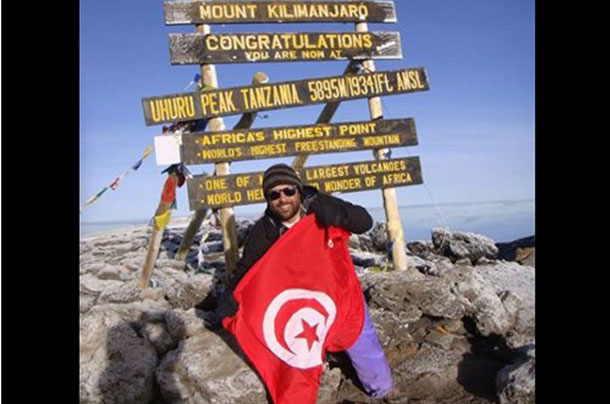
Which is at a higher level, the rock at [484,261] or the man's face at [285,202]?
the man's face at [285,202]

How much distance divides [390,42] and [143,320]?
419 centimetres

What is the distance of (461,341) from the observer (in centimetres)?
504

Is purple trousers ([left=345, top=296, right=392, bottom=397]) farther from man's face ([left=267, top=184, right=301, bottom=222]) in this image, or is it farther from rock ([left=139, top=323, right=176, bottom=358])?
rock ([left=139, top=323, right=176, bottom=358])

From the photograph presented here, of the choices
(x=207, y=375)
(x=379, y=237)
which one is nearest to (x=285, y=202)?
(x=207, y=375)

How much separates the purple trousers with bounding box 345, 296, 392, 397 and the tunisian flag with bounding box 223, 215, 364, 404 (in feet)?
0.27

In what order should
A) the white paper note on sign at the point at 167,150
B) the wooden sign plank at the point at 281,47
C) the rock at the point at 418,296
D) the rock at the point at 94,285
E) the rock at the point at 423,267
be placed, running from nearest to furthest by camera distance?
1. the rock at the point at 418,296
2. the white paper note on sign at the point at 167,150
3. the wooden sign plank at the point at 281,47
4. the rock at the point at 423,267
5. the rock at the point at 94,285

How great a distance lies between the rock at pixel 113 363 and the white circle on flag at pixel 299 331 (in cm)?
116

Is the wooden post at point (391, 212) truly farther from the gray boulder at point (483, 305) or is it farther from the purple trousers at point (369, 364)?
the purple trousers at point (369, 364)

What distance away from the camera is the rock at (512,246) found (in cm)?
891

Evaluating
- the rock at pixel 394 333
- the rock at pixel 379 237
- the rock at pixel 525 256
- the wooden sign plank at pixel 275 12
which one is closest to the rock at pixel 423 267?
the rock at pixel 394 333

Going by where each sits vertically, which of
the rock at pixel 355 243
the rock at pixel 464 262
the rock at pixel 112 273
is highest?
the rock at pixel 355 243

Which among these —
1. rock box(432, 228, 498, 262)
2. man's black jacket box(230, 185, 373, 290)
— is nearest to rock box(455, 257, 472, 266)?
rock box(432, 228, 498, 262)
